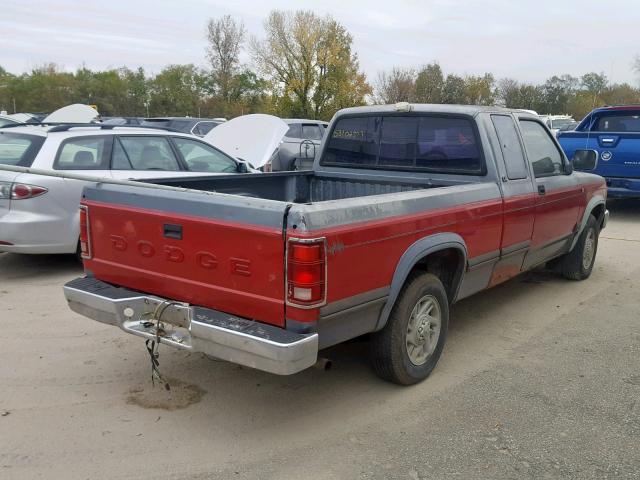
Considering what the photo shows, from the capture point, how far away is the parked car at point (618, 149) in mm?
10320

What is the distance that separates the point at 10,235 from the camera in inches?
234

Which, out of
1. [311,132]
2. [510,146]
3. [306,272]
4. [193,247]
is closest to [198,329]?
[193,247]

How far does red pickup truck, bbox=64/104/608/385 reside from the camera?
3021 millimetres

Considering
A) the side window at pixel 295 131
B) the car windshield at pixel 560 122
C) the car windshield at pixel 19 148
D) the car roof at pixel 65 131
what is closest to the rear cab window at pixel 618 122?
the side window at pixel 295 131

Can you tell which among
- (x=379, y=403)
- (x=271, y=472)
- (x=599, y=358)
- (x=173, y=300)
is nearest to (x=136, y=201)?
(x=173, y=300)

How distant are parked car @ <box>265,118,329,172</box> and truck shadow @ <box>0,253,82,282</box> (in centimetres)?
653

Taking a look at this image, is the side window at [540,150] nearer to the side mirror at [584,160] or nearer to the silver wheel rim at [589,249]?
the side mirror at [584,160]

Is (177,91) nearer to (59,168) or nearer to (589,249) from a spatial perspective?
(59,168)

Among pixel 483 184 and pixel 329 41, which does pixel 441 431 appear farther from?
pixel 329 41

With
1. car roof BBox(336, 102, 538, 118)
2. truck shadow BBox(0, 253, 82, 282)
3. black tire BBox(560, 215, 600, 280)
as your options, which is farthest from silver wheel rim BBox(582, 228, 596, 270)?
truck shadow BBox(0, 253, 82, 282)

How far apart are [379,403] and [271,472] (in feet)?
3.25

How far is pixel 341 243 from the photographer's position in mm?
3074

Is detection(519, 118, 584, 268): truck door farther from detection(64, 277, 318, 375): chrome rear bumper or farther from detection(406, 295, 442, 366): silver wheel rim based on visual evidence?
detection(64, 277, 318, 375): chrome rear bumper

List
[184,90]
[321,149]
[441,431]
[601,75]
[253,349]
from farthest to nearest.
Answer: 1. [601,75]
2. [184,90]
3. [321,149]
4. [441,431]
5. [253,349]
